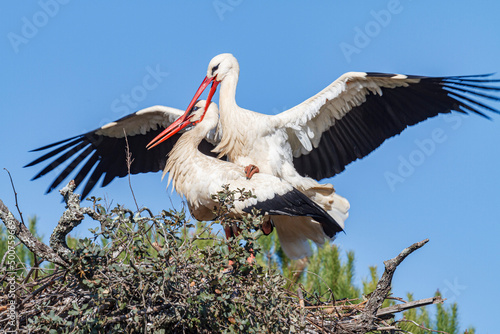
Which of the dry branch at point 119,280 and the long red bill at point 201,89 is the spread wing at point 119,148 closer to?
the long red bill at point 201,89

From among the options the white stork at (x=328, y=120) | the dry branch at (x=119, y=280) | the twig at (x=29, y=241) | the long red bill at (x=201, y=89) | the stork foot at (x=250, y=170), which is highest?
the long red bill at (x=201, y=89)

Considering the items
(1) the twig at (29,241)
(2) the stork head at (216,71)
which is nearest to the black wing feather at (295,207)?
(2) the stork head at (216,71)

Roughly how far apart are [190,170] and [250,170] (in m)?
0.47

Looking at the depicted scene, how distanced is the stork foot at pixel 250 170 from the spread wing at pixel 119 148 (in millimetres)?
944

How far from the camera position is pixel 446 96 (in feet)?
19.2

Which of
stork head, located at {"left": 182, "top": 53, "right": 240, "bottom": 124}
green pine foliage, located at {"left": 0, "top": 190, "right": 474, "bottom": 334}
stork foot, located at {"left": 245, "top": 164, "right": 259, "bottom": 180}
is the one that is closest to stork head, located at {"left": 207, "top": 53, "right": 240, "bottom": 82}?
stork head, located at {"left": 182, "top": 53, "right": 240, "bottom": 124}

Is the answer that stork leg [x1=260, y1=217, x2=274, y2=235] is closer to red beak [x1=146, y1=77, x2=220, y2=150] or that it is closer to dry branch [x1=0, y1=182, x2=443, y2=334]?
red beak [x1=146, y1=77, x2=220, y2=150]

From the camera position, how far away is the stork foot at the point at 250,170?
5.28 m

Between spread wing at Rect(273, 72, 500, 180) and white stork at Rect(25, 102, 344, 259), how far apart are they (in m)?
0.79

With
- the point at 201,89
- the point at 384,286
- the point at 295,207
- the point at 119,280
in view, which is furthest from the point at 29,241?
the point at 201,89

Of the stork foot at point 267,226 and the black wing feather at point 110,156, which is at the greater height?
the black wing feather at point 110,156

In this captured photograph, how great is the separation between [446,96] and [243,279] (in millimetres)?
3017

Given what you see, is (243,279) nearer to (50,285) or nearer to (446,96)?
(50,285)

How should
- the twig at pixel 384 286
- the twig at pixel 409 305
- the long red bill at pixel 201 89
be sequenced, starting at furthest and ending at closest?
the long red bill at pixel 201 89, the twig at pixel 409 305, the twig at pixel 384 286
